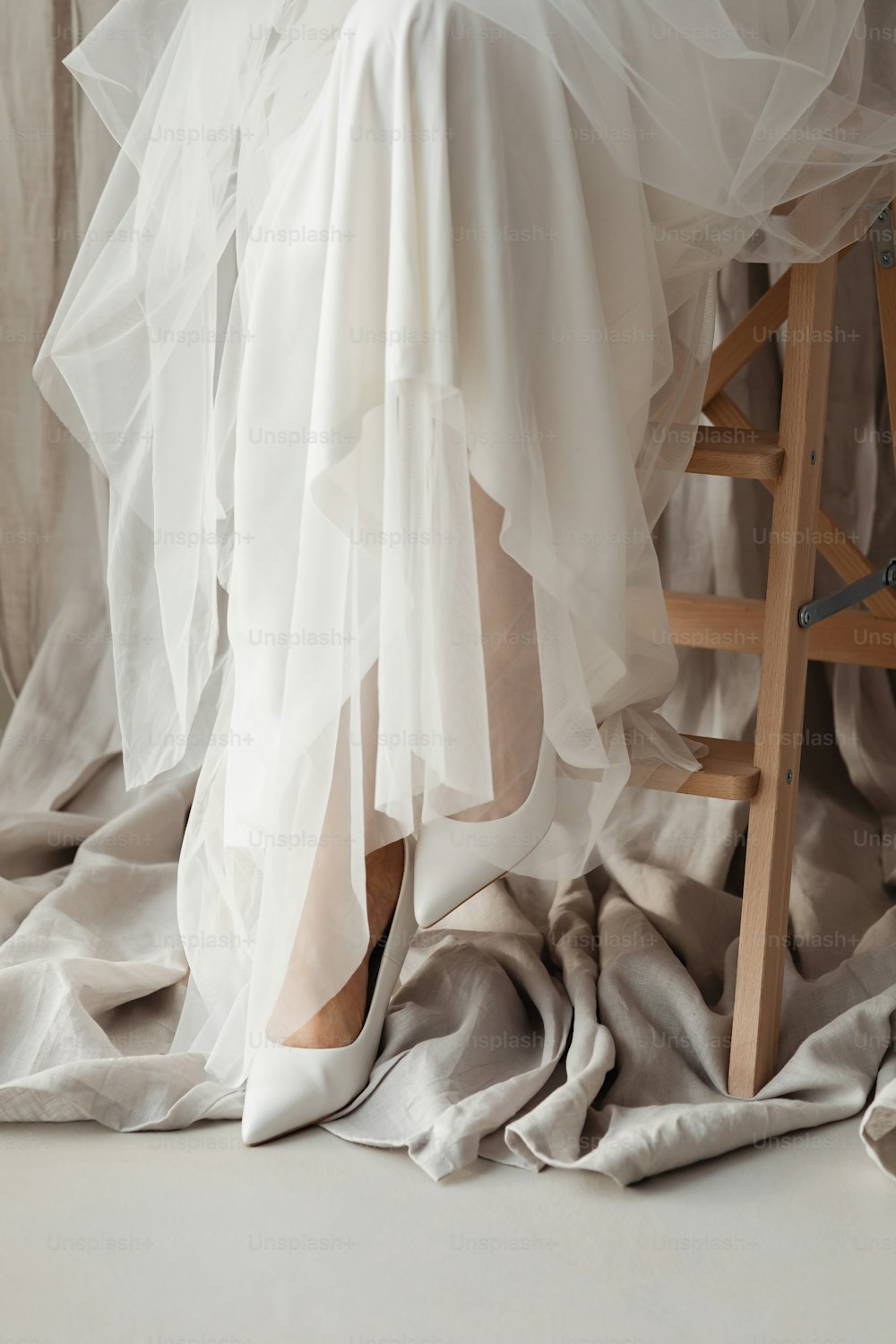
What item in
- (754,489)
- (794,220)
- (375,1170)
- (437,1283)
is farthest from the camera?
(754,489)

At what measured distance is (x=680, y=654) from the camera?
5.07 ft

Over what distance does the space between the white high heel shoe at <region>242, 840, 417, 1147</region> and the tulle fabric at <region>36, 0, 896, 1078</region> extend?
32mm

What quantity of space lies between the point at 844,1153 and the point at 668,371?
56 cm

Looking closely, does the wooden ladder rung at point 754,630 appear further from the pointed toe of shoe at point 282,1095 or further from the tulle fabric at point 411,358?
the pointed toe of shoe at point 282,1095

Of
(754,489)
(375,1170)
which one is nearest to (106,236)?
(375,1170)

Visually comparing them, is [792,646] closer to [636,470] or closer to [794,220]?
[636,470]

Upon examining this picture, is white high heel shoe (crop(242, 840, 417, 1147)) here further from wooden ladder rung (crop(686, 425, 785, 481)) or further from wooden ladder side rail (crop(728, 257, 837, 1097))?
wooden ladder rung (crop(686, 425, 785, 481))

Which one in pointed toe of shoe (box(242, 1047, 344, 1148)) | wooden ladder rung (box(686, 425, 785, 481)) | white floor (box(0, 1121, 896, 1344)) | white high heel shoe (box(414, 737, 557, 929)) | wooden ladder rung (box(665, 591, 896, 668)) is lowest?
white floor (box(0, 1121, 896, 1344))

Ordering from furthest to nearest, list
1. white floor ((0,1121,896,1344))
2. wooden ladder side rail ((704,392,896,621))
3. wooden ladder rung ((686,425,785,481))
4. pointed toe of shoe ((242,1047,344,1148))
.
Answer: wooden ladder side rail ((704,392,896,621)) < wooden ladder rung ((686,425,785,481)) < pointed toe of shoe ((242,1047,344,1148)) < white floor ((0,1121,896,1344))

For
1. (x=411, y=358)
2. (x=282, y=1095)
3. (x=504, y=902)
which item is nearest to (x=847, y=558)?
(x=504, y=902)

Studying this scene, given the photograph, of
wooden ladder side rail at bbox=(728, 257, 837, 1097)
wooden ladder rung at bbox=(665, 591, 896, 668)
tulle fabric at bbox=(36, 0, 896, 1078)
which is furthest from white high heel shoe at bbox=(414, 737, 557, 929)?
wooden ladder rung at bbox=(665, 591, 896, 668)

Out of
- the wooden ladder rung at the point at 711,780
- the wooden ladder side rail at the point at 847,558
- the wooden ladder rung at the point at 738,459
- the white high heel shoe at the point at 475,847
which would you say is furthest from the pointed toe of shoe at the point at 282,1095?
the wooden ladder side rail at the point at 847,558

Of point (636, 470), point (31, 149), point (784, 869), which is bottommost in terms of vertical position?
point (784, 869)

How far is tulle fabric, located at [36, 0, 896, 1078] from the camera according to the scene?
2.52 feet
